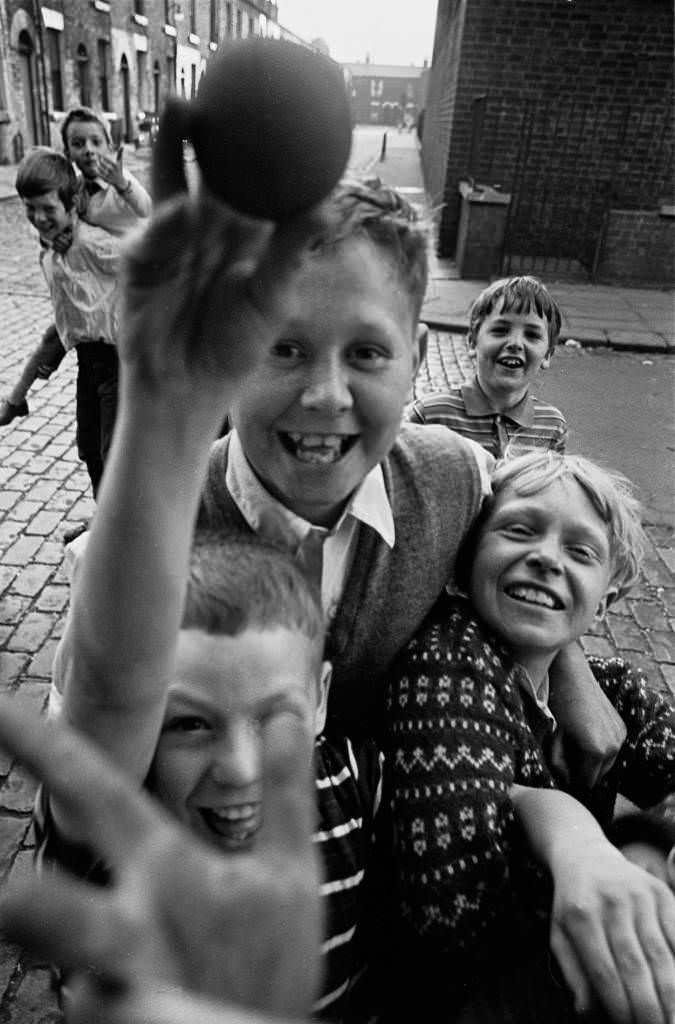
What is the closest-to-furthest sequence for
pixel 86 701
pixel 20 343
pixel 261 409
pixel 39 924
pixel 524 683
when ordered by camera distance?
pixel 39 924 < pixel 86 701 < pixel 261 409 < pixel 524 683 < pixel 20 343

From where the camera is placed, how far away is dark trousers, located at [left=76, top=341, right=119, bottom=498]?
353 centimetres

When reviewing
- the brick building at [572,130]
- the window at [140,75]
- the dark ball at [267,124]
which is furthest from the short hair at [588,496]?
the window at [140,75]

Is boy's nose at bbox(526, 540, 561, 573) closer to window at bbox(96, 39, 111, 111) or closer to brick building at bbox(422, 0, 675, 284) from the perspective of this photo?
brick building at bbox(422, 0, 675, 284)

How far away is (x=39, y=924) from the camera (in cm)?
45

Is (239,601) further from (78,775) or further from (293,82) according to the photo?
(293,82)

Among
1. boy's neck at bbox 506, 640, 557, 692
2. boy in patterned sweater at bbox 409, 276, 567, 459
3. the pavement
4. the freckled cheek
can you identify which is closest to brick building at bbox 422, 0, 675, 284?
the pavement

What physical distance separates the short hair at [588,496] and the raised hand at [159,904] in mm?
855

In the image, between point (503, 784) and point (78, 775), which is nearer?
point (78, 775)

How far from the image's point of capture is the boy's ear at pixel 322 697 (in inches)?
43.6

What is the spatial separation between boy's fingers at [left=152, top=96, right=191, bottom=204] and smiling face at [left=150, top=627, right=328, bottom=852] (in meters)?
0.51

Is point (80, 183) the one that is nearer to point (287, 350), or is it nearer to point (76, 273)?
point (76, 273)

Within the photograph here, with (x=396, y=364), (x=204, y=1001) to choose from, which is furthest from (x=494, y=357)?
(x=204, y=1001)

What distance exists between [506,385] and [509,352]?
5.4 inches

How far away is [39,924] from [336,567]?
33.6 inches
